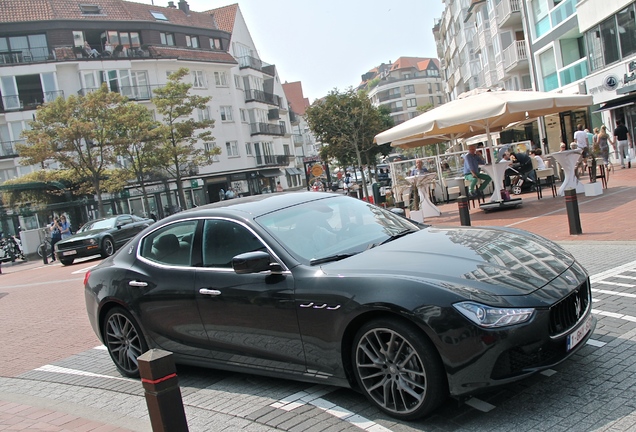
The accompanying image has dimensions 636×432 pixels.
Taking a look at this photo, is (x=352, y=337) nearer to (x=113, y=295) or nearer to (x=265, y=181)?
(x=113, y=295)

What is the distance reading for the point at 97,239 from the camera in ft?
67.3

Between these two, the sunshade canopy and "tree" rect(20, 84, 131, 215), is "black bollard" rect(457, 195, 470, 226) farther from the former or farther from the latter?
"tree" rect(20, 84, 131, 215)

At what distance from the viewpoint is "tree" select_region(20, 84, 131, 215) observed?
34.9 meters

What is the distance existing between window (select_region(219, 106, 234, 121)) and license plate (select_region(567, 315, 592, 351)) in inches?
2296

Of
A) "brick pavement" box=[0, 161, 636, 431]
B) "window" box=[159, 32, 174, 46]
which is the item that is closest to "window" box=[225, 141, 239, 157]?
"window" box=[159, 32, 174, 46]

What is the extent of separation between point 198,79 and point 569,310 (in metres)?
57.8

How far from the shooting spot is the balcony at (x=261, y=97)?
2559 inches

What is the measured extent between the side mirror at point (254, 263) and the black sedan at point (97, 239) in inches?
627

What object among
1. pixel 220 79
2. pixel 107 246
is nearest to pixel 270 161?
pixel 220 79

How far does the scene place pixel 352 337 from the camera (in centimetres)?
420

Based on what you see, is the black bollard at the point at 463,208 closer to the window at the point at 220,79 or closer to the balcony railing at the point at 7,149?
the balcony railing at the point at 7,149

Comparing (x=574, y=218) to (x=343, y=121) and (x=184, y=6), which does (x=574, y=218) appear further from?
(x=184, y=6)

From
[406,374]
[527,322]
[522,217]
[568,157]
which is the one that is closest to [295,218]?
[406,374]

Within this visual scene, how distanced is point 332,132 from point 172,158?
14615 millimetres
